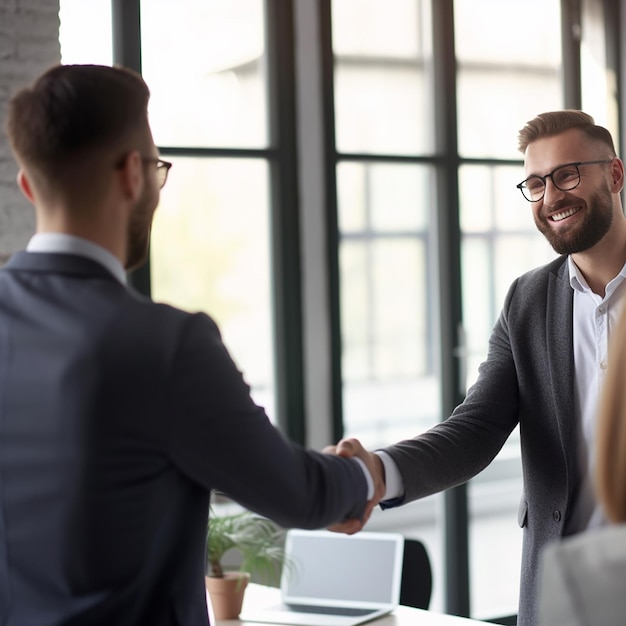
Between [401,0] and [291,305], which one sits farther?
[401,0]

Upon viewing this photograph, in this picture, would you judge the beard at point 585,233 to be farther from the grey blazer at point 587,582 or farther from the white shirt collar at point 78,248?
the grey blazer at point 587,582

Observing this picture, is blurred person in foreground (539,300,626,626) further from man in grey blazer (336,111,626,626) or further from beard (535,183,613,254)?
beard (535,183,613,254)

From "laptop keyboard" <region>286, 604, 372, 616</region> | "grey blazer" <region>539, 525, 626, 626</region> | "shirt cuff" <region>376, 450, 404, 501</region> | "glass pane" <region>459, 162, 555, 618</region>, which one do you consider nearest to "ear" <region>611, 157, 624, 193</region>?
"shirt cuff" <region>376, 450, 404, 501</region>

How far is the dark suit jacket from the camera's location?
4.40 feet

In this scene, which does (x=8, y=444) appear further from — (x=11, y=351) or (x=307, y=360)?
(x=307, y=360)

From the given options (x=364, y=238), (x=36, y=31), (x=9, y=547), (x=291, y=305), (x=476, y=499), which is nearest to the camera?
(x=9, y=547)

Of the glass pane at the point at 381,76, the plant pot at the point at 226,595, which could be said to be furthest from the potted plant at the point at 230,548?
the glass pane at the point at 381,76

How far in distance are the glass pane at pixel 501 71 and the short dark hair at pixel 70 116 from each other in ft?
11.7

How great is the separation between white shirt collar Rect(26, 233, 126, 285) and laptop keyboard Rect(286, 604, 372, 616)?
5.16 feet

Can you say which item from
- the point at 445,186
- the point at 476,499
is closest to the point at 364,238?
the point at 445,186

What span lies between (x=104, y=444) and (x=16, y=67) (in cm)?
243

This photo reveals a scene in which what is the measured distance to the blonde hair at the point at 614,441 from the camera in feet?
3.33

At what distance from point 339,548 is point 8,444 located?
1.68 meters

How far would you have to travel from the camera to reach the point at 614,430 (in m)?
1.02
